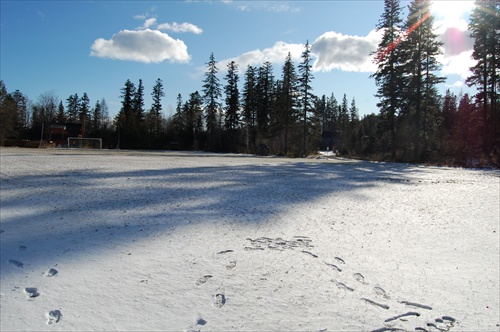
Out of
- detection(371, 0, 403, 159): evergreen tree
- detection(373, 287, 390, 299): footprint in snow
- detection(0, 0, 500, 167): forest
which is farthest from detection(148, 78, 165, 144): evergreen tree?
detection(373, 287, 390, 299): footprint in snow

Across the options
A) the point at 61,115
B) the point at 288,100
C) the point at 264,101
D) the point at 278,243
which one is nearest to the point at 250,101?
the point at 264,101

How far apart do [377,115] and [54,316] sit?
138 ft

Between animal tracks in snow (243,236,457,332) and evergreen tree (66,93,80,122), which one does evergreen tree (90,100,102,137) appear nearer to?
evergreen tree (66,93,80,122)

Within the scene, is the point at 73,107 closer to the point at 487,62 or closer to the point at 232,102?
the point at 232,102

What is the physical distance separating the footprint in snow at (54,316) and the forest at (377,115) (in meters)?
29.7

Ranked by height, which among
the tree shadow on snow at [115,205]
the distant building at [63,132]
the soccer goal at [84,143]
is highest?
the distant building at [63,132]

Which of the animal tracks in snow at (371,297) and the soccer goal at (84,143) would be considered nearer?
the animal tracks in snow at (371,297)

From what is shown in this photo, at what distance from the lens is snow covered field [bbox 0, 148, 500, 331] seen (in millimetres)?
3402

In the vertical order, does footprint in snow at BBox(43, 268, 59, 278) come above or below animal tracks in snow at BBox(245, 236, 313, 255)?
below

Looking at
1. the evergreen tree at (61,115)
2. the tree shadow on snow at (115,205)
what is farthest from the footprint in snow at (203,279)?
the evergreen tree at (61,115)

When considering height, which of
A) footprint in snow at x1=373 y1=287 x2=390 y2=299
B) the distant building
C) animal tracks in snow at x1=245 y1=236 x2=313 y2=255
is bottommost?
footprint in snow at x1=373 y1=287 x2=390 y2=299

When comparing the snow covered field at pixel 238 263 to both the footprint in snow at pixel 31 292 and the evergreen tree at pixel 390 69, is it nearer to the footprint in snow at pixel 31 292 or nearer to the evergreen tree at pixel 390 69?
the footprint in snow at pixel 31 292

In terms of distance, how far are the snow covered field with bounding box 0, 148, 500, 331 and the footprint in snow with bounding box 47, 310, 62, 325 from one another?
0.05 feet

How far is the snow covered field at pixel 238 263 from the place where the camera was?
134 inches
